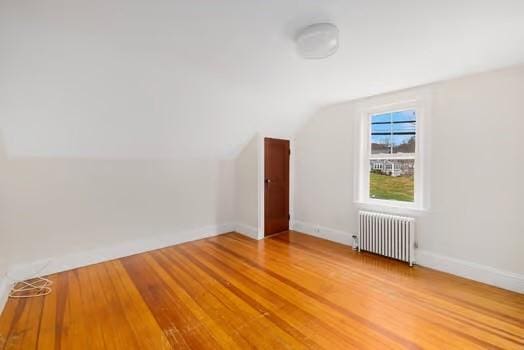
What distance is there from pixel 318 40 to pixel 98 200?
3.30 metres

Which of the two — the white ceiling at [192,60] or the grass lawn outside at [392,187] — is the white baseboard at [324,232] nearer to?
the grass lawn outside at [392,187]

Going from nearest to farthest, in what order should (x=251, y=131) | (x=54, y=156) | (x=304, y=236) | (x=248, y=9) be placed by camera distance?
(x=248, y=9) < (x=54, y=156) < (x=251, y=131) < (x=304, y=236)

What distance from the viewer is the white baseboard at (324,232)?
12.8 ft

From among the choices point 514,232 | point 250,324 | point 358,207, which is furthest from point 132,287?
point 514,232

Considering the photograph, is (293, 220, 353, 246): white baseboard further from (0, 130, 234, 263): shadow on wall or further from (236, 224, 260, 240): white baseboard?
(0, 130, 234, 263): shadow on wall

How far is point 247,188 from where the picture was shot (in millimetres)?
4418

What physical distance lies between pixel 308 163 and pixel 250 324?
3.06 metres

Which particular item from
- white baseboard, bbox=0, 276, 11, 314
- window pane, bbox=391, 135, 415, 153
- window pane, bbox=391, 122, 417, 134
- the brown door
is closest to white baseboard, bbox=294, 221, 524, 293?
window pane, bbox=391, 135, 415, 153

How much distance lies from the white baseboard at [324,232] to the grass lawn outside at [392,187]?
31.2 inches

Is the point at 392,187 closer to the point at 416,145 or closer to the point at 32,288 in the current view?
the point at 416,145

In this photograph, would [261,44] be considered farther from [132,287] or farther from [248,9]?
[132,287]

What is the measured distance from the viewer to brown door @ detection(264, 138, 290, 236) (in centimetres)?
438

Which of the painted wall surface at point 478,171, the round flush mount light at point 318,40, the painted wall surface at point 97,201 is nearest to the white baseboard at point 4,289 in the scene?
the painted wall surface at point 97,201

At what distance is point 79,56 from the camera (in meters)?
2.07
